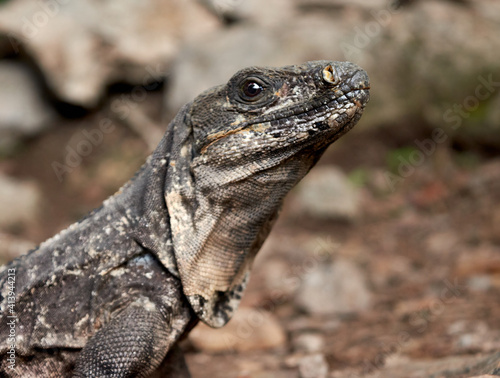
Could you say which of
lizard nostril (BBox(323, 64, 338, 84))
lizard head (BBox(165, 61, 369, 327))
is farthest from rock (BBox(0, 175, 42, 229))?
lizard nostril (BBox(323, 64, 338, 84))

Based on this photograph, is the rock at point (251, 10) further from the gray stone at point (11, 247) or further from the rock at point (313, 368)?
the rock at point (313, 368)

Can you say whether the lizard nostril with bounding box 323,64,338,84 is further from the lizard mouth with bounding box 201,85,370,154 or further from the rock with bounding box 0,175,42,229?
the rock with bounding box 0,175,42,229

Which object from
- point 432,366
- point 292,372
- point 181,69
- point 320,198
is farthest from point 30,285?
point 181,69

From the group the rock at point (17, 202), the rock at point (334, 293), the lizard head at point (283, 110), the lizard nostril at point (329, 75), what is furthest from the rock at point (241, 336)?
the rock at point (17, 202)

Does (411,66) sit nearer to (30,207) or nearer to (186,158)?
(30,207)

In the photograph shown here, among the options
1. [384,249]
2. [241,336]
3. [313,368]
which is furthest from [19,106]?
[313,368]

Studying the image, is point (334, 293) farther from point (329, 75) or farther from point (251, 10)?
point (251, 10)
